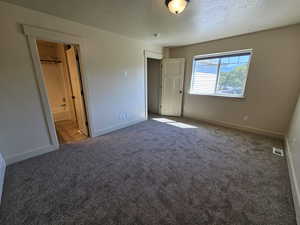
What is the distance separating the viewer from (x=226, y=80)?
3.68 m

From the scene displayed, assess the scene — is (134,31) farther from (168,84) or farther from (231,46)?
(231,46)

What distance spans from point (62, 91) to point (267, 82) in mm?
5773

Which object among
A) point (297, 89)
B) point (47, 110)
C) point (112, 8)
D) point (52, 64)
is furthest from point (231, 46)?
point (52, 64)

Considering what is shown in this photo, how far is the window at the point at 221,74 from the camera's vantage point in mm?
3340

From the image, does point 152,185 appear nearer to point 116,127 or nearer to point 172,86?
point 116,127

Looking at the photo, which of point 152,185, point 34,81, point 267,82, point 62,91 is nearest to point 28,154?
point 34,81

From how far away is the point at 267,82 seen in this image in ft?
9.75

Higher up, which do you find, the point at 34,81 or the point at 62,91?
the point at 34,81

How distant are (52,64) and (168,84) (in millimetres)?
3782

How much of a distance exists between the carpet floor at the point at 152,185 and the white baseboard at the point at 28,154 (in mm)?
111

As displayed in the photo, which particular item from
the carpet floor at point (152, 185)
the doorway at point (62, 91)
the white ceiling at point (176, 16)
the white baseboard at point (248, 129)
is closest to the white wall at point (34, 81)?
the white ceiling at point (176, 16)

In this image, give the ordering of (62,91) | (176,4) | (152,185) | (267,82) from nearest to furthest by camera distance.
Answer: (176,4), (152,185), (267,82), (62,91)

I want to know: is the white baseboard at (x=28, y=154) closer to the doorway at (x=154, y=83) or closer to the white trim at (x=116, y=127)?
the white trim at (x=116, y=127)

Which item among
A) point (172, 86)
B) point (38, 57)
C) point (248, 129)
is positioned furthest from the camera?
point (172, 86)
